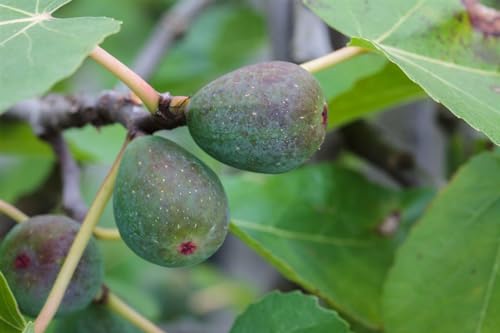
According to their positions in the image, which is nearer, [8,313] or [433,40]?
[8,313]

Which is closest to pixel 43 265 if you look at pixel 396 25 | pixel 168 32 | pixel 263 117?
pixel 263 117

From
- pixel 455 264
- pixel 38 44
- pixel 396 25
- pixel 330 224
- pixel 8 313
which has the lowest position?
pixel 330 224

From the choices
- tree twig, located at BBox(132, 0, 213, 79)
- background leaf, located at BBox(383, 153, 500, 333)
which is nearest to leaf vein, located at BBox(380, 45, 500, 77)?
background leaf, located at BBox(383, 153, 500, 333)

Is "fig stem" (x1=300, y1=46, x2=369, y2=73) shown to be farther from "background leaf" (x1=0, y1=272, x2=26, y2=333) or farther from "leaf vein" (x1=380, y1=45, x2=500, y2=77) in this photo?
"background leaf" (x1=0, y1=272, x2=26, y2=333)

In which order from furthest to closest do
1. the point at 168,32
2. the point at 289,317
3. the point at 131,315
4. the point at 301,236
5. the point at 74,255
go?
the point at 168,32
the point at 301,236
the point at 131,315
the point at 289,317
the point at 74,255

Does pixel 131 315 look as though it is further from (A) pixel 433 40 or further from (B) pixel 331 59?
(A) pixel 433 40

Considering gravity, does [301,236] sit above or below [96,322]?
below

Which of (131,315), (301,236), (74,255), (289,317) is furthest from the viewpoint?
(301,236)
